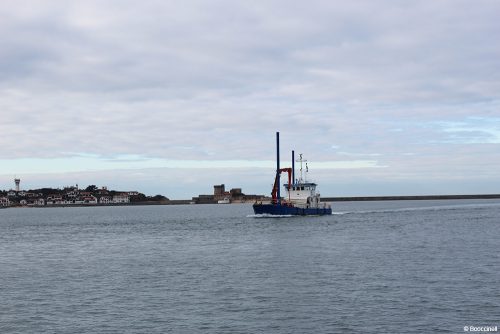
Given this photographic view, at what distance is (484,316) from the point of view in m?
30.5

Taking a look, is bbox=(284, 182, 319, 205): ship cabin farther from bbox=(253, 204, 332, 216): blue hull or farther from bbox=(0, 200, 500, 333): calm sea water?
bbox=(0, 200, 500, 333): calm sea water

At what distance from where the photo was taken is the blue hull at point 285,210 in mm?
129000

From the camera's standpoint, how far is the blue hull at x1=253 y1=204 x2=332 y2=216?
5079 inches

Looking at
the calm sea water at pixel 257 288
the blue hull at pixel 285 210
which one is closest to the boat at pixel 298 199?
the blue hull at pixel 285 210

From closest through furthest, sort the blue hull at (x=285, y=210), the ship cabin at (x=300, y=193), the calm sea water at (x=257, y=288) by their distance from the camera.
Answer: the calm sea water at (x=257, y=288), the blue hull at (x=285, y=210), the ship cabin at (x=300, y=193)

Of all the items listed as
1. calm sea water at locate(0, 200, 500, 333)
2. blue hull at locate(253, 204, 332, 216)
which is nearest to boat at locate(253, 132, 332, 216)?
blue hull at locate(253, 204, 332, 216)

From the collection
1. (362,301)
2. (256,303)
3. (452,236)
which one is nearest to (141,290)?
(256,303)

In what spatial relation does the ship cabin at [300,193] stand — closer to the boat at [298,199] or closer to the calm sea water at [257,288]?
the boat at [298,199]

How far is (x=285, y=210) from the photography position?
129 metres

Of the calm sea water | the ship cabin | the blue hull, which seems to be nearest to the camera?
the calm sea water

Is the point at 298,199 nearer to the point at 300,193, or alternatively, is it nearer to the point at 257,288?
the point at 300,193

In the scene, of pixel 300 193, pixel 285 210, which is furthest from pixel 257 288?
pixel 300 193

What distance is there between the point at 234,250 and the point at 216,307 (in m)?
31.7

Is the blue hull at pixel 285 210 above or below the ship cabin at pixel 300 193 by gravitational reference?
below
